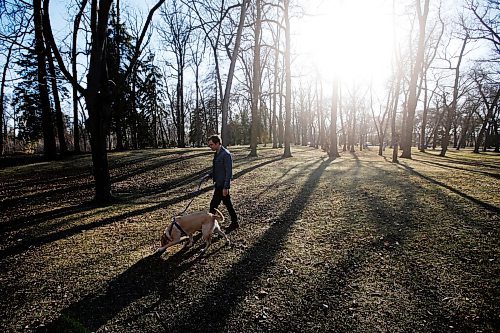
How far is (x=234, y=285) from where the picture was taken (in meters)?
4.29

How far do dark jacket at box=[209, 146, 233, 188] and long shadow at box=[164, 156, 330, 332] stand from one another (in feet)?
4.82

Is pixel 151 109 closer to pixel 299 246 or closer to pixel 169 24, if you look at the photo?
pixel 169 24

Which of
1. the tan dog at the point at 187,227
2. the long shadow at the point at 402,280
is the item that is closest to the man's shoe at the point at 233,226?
the tan dog at the point at 187,227

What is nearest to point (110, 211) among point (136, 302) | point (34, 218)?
point (34, 218)

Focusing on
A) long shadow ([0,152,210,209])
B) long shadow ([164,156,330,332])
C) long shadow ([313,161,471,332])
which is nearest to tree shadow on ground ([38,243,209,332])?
long shadow ([164,156,330,332])

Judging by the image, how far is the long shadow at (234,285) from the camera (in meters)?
3.46

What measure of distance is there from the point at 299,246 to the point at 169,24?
34.6 m

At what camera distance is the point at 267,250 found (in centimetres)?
548

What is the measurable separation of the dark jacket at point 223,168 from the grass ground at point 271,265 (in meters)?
1.26

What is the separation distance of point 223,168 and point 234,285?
2533mm

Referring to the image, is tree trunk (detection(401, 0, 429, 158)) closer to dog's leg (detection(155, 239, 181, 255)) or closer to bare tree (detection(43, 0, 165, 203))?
bare tree (detection(43, 0, 165, 203))

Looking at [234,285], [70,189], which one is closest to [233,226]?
[234,285]

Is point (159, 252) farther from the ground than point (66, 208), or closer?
closer

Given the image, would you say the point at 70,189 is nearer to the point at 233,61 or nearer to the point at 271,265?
the point at 271,265
